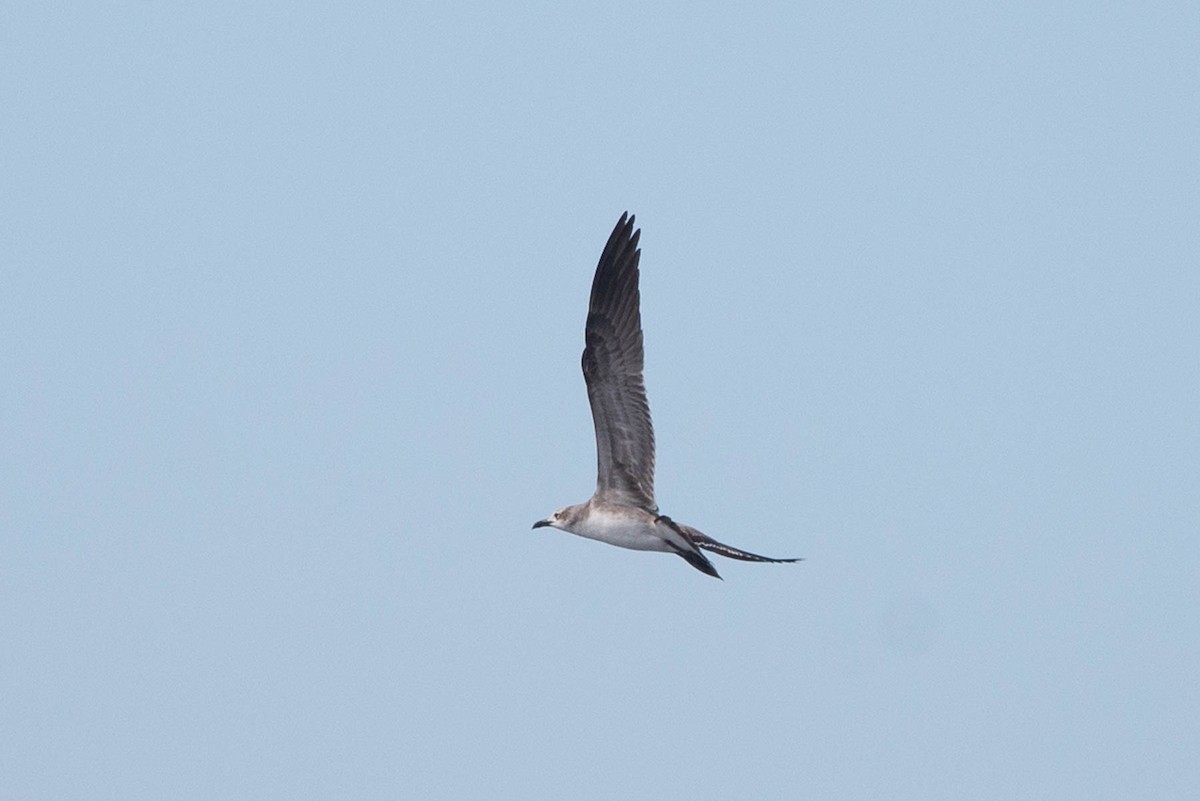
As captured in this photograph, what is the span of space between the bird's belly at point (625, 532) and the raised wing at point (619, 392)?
282 mm

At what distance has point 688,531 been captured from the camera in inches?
776

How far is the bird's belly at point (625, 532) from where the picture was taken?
64.1ft

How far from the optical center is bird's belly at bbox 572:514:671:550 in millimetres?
19531

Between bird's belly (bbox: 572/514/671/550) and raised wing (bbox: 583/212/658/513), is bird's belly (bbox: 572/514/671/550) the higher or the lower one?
the lower one

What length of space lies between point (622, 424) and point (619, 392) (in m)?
0.47

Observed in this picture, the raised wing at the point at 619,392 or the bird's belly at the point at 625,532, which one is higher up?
the raised wing at the point at 619,392

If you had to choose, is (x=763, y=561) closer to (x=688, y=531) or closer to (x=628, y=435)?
→ (x=688, y=531)

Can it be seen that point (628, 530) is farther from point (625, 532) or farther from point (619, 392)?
point (619, 392)

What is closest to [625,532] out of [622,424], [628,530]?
[628,530]

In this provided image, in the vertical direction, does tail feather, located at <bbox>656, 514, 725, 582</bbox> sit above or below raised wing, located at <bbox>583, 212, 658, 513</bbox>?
below

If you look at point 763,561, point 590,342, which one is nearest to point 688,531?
point 763,561

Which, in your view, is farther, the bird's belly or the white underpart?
the bird's belly

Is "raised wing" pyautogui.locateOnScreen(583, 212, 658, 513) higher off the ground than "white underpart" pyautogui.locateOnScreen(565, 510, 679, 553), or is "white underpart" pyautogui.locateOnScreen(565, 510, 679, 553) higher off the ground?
"raised wing" pyautogui.locateOnScreen(583, 212, 658, 513)

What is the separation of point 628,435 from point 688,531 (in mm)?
1621
